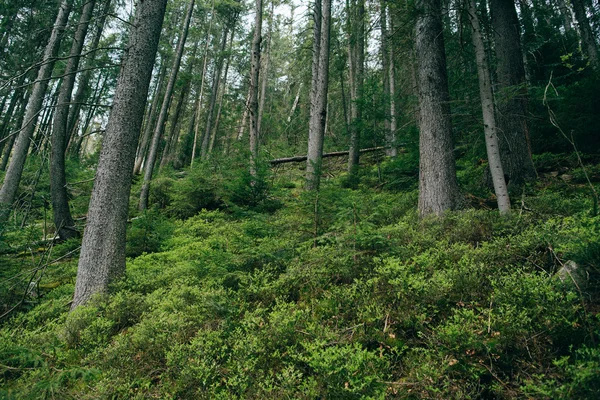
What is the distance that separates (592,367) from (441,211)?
12.3 ft

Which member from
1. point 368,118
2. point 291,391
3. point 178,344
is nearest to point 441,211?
point 291,391

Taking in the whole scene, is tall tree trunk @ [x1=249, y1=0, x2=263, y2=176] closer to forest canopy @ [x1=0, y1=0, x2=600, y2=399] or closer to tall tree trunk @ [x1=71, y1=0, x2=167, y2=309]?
forest canopy @ [x1=0, y1=0, x2=600, y2=399]

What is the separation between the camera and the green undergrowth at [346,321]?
2.29 m

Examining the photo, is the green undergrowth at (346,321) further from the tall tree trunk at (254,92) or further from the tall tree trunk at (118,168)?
the tall tree trunk at (254,92)

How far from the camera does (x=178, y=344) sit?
315 cm

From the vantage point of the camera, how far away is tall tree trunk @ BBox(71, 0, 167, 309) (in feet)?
14.9

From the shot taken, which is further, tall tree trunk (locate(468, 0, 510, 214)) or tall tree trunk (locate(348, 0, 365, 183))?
tall tree trunk (locate(348, 0, 365, 183))

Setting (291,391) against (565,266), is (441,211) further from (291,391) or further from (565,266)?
(291,391)

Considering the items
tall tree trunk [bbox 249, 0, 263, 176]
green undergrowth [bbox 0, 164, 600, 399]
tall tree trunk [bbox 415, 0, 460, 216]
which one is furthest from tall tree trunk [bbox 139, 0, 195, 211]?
tall tree trunk [bbox 415, 0, 460, 216]

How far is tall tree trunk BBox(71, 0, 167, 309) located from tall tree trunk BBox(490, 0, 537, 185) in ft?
22.7

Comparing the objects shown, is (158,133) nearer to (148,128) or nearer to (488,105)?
(148,128)

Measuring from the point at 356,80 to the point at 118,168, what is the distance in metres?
11.7

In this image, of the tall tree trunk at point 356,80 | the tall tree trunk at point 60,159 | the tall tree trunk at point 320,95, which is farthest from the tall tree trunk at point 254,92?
the tall tree trunk at point 60,159

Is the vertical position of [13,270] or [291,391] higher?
[13,270]
